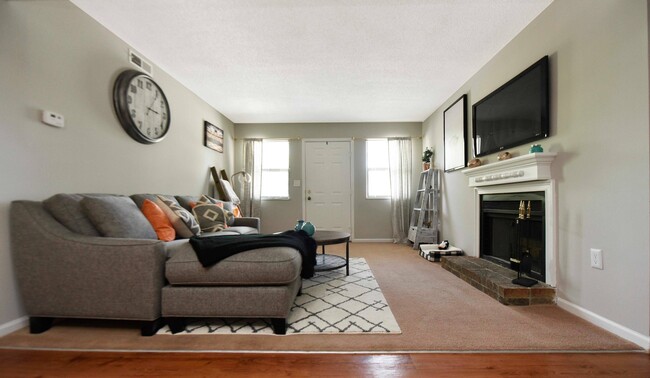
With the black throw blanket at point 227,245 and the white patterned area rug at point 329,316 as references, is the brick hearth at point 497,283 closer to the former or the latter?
the white patterned area rug at point 329,316

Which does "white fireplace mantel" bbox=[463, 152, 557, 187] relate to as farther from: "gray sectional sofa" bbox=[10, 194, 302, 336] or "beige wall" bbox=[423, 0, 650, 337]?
"gray sectional sofa" bbox=[10, 194, 302, 336]

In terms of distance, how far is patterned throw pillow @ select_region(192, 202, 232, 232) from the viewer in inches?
121

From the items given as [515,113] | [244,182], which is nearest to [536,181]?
[515,113]

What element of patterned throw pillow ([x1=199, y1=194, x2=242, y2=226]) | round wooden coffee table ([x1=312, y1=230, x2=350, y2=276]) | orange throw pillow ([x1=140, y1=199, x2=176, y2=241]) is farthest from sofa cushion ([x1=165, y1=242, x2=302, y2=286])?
patterned throw pillow ([x1=199, y1=194, x2=242, y2=226])

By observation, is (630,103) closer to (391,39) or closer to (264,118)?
(391,39)

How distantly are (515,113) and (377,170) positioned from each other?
10.00 ft

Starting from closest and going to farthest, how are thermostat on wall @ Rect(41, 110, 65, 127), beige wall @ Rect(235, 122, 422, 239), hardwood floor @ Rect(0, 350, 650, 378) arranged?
hardwood floor @ Rect(0, 350, 650, 378) → thermostat on wall @ Rect(41, 110, 65, 127) → beige wall @ Rect(235, 122, 422, 239)

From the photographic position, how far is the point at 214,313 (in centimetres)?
165

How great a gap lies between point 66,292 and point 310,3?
2573mm

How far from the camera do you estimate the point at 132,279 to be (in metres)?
1.58

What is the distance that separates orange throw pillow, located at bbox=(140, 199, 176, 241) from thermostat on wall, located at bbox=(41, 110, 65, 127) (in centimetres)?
80

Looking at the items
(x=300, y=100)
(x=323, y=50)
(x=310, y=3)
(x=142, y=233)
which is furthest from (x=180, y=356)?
(x=300, y=100)

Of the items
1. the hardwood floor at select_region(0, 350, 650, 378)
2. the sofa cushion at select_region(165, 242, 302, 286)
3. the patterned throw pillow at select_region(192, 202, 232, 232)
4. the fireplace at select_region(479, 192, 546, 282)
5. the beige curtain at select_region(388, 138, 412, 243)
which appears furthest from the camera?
the beige curtain at select_region(388, 138, 412, 243)

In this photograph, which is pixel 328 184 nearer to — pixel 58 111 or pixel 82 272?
pixel 58 111
